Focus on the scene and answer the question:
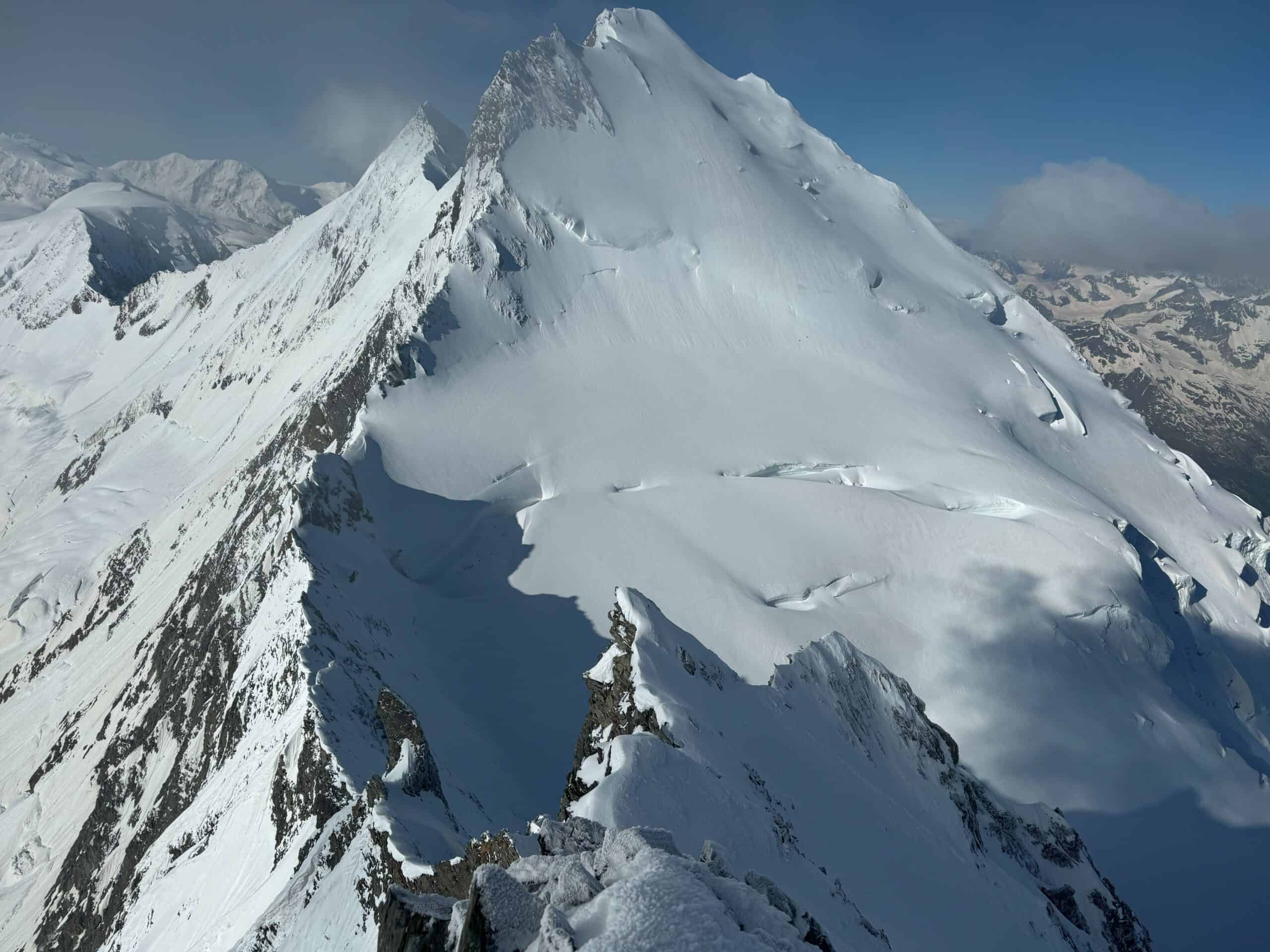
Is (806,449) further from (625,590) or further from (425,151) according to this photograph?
(425,151)

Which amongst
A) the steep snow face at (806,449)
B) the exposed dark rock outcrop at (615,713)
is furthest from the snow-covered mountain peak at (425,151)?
the exposed dark rock outcrop at (615,713)

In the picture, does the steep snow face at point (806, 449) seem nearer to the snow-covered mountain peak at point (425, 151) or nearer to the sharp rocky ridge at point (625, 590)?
the sharp rocky ridge at point (625, 590)

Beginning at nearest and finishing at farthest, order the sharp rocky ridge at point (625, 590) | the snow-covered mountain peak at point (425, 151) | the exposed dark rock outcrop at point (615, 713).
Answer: the exposed dark rock outcrop at point (615, 713), the sharp rocky ridge at point (625, 590), the snow-covered mountain peak at point (425, 151)

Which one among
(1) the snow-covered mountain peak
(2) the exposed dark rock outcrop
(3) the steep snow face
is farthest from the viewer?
(1) the snow-covered mountain peak

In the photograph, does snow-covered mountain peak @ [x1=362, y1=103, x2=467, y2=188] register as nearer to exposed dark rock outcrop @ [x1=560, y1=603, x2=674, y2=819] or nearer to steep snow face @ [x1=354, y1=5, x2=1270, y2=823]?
steep snow face @ [x1=354, y1=5, x2=1270, y2=823]

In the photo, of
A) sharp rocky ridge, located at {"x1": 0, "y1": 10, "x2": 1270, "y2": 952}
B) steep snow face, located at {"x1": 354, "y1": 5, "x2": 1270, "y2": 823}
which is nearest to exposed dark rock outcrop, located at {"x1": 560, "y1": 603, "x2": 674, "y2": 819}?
sharp rocky ridge, located at {"x1": 0, "y1": 10, "x2": 1270, "y2": 952}

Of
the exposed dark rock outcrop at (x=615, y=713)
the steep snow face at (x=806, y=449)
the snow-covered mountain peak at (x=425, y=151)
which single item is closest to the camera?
the exposed dark rock outcrop at (x=615, y=713)

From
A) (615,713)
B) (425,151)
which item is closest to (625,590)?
(615,713)

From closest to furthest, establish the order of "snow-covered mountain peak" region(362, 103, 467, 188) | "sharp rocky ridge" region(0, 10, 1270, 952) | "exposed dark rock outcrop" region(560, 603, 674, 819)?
1. "exposed dark rock outcrop" region(560, 603, 674, 819)
2. "sharp rocky ridge" region(0, 10, 1270, 952)
3. "snow-covered mountain peak" region(362, 103, 467, 188)
